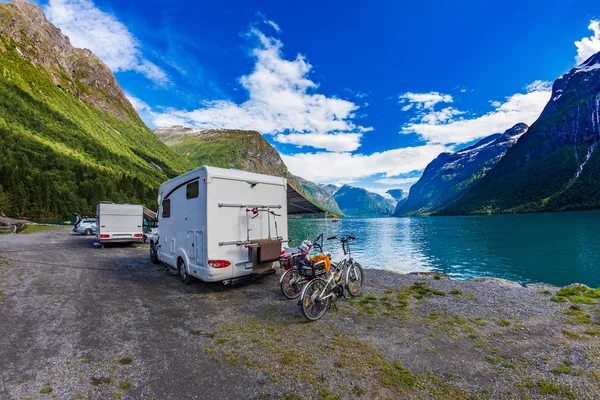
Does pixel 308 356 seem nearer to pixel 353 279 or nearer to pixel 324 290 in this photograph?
pixel 324 290

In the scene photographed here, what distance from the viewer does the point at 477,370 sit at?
4.53m

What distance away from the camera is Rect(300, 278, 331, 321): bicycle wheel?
651cm

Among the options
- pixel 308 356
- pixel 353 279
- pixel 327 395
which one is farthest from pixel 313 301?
pixel 327 395

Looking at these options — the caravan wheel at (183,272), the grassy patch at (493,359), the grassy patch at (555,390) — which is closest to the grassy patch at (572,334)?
the grassy patch at (493,359)

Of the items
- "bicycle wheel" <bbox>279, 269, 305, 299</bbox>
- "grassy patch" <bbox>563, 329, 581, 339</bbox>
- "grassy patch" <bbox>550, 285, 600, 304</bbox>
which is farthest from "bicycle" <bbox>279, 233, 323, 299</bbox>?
"grassy patch" <bbox>550, 285, 600, 304</bbox>

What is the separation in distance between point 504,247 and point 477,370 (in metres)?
40.0

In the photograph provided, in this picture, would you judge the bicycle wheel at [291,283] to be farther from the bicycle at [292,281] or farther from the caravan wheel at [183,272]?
the caravan wheel at [183,272]

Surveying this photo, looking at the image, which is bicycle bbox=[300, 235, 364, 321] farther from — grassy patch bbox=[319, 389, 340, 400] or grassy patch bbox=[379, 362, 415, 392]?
grassy patch bbox=[319, 389, 340, 400]

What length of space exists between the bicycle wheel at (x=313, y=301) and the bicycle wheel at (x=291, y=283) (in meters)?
1.69

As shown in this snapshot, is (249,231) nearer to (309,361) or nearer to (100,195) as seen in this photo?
(309,361)

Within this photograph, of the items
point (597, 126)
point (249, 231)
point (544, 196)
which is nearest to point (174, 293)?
point (249, 231)

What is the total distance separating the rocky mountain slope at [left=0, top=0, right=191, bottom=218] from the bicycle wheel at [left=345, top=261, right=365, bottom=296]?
2729 inches

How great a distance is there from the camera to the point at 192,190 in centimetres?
924

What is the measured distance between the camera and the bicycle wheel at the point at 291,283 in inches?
333
